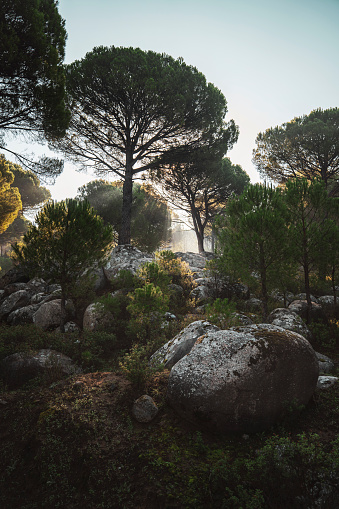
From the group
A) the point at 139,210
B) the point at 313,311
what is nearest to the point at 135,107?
the point at 139,210

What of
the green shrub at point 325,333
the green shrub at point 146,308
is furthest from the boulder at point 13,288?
the green shrub at point 325,333

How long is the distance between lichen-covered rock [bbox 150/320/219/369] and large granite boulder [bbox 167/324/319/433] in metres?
1.32

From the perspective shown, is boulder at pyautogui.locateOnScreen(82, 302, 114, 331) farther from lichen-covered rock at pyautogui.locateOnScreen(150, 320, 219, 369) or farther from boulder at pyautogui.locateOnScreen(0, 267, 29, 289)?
boulder at pyautogui.locateOnScreen(0, 267, 29, 289)

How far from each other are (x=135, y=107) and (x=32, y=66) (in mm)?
6696

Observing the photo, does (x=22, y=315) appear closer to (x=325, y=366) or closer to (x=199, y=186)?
(x=325, y=366)

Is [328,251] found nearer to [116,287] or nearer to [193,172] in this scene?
[116,287]

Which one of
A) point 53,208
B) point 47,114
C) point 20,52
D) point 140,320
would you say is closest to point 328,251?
point 140,320

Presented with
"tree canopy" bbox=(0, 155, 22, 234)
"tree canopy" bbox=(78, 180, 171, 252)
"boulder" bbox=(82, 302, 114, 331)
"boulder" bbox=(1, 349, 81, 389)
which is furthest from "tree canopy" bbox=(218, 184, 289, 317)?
"tree canopy" bbox=(0, 155, 22, 234)

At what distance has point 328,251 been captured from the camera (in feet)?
30.6

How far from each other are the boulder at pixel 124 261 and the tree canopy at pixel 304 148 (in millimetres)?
13496

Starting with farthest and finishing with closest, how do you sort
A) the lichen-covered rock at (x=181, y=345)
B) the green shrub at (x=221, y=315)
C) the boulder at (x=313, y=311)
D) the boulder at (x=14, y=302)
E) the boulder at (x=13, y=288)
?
the boulder at (x=13, y=288) < the boulder at (x=14, y=302) < the boulder at (x=313, y=311) < the green shrub at (x=221, y=315) < the lichen-covered rock at (x=181, y=345)

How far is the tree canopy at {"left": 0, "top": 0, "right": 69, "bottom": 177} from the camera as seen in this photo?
26.3 ft

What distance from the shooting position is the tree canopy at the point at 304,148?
17656mm

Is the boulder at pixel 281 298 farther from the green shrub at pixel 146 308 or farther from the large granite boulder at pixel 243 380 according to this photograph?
the large granite boulder at pixel 243 380
